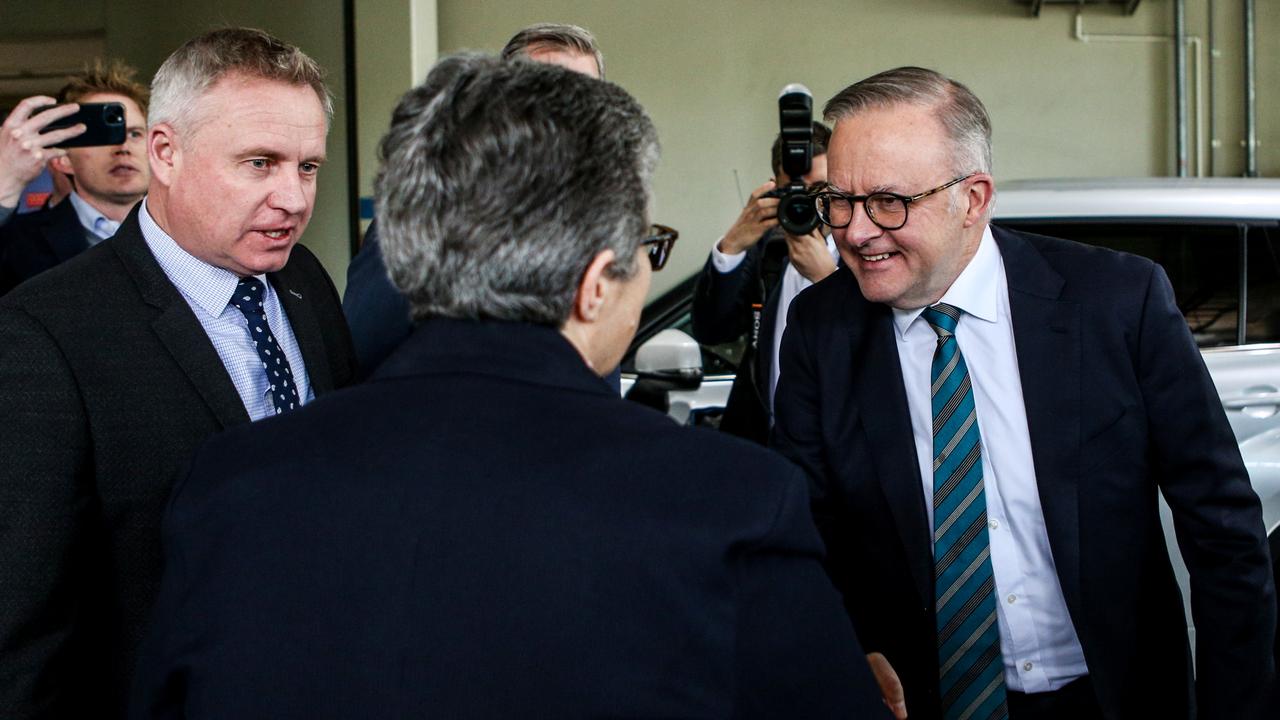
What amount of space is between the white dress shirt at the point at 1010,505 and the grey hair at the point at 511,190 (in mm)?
844

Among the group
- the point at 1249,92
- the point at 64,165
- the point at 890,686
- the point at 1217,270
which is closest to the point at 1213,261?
the point at 1217,270

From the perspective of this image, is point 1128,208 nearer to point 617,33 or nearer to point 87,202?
point 87,202

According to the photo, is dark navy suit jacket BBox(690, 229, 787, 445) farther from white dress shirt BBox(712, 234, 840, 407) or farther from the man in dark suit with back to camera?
the man in dark suit with back to camera

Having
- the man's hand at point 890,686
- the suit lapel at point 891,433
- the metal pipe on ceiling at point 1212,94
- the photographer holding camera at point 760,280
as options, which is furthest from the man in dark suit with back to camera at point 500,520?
the metal pipe on ceiling at point 1212,94

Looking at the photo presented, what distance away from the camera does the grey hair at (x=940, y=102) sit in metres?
1.61

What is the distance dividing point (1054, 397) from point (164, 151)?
118cm

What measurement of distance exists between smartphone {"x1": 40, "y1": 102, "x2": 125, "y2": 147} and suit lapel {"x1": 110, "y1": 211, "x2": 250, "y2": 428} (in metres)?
0.89

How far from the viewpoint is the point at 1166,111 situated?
7.06m

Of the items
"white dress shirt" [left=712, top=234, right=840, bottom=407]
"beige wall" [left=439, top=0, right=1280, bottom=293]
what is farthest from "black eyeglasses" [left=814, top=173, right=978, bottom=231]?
"beige wall" [left=439, top=0, right=1280, bottom=293]

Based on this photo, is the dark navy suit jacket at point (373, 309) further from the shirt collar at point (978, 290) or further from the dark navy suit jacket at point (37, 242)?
the dark navy suit jacket at point (37, 242)

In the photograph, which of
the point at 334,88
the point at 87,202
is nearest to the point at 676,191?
the point at 334,88

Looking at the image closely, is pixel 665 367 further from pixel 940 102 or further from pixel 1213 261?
pixel 940 102

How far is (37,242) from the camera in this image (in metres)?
3.03

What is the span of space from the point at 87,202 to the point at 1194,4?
20.8 ft
